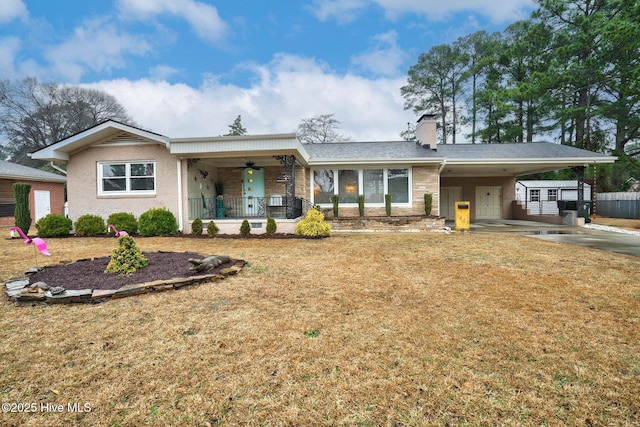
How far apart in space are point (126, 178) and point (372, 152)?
10391mm

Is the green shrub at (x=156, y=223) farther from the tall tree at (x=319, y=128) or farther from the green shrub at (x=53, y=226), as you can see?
the tall tree at (x=319, y=128)

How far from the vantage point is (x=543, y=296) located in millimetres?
4270

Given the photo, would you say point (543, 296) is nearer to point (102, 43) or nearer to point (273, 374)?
point (273, 374)

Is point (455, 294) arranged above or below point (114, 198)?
below

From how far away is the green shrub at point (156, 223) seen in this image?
35.0 feet

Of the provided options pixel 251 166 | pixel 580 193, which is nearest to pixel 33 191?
pixel 251 166

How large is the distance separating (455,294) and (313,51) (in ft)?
62.9

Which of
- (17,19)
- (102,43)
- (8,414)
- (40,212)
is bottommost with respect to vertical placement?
(8,414)

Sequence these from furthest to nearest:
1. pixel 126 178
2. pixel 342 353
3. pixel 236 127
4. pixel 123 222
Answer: pixel 236 127, pixel 126 178, pixel 123 222, pixel 342 353

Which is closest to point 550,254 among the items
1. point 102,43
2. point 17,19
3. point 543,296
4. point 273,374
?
point 543,296

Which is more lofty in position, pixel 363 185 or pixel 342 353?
pixel 363 185

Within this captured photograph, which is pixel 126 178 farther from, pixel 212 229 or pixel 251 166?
pixel 251 166

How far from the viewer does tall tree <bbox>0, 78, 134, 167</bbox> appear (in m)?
27.4

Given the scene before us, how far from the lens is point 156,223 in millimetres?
A: 10672
